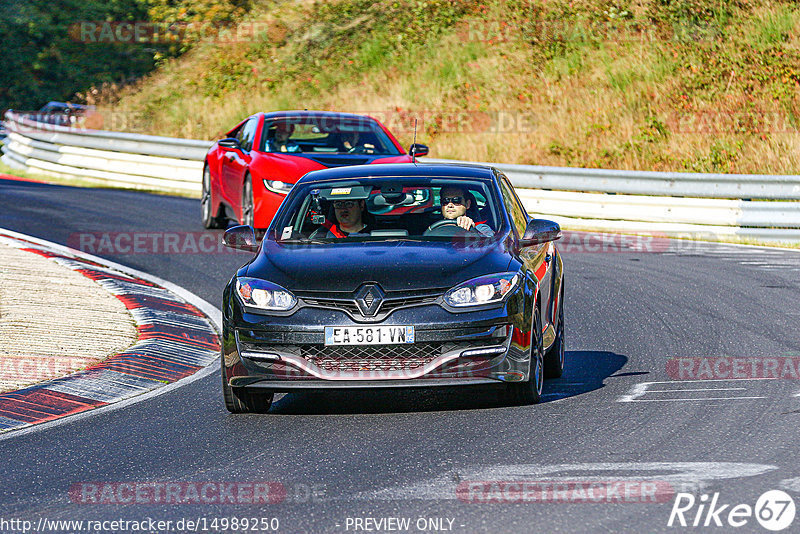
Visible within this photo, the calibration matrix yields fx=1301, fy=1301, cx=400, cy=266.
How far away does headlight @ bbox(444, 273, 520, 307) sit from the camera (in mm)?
A: 7422

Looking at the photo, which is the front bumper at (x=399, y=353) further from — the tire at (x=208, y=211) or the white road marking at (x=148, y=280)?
the tire at (x=208, y=211)

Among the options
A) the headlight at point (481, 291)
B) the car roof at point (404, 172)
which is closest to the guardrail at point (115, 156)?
the car roof at point (404, 172)

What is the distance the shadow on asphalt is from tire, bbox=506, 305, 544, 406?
10cm

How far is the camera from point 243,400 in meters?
7.91

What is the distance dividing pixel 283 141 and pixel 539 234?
8.36 metres

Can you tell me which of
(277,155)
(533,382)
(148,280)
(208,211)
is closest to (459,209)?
(533,382)

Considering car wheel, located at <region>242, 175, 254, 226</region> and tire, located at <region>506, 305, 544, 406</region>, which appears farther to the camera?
car wheel, located at <region>242, 175, 254, 226</region>

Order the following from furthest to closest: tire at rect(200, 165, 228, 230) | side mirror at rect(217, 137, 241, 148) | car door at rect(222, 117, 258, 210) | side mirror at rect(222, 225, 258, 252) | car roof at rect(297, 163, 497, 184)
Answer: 1. tire at rect(200, 165, 228, 230)
2. side mirror at rect(217, 137, 241, 148)
3. car door at rect(222, 117, 258, 210)
4. car roof at rect(297, 163, 497, 184)
5. side mirror at rect(222, 225, 258, 252)

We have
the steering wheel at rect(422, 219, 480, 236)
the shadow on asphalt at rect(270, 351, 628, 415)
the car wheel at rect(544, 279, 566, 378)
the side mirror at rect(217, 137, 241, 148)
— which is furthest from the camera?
the side mirror at rect(217, 137, 241, 148)

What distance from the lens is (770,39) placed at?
27203 mm

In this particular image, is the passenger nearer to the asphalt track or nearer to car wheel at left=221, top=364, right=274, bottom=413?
the asphalt track

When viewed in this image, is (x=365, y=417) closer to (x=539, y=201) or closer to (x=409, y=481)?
(x=409, y=481)

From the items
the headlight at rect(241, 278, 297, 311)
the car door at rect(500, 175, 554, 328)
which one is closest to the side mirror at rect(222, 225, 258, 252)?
the headlight at rect(241, 278, 297, 311)

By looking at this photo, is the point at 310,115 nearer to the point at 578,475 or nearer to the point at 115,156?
the point at 115,156
